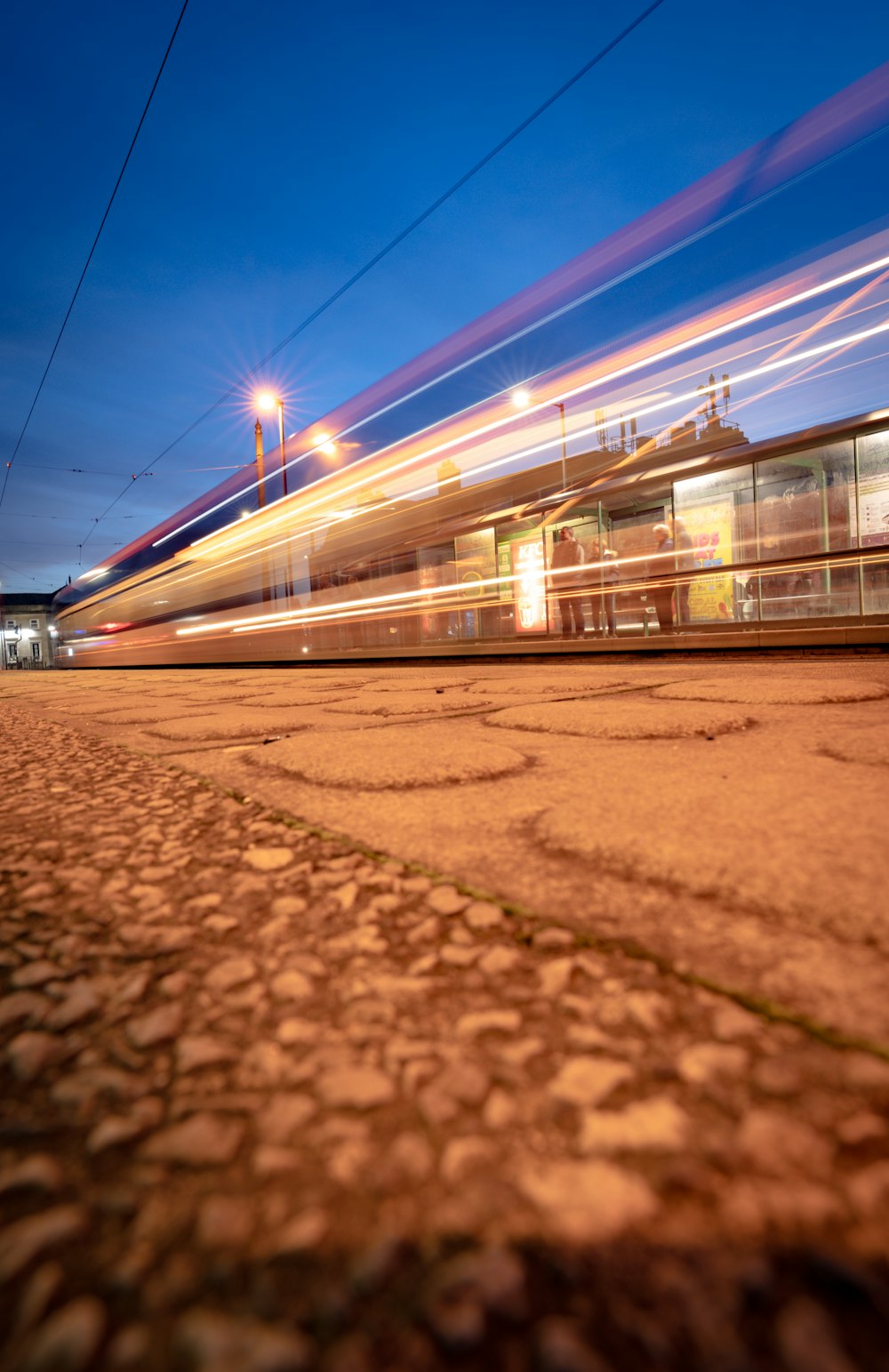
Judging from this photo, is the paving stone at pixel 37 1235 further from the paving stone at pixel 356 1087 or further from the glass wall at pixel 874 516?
the glass wall at pixel 874 516

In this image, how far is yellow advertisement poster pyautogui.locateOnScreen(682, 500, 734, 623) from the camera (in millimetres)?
6367

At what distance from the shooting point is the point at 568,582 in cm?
769

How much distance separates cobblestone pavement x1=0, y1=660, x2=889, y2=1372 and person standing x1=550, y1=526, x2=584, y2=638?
6881 millimetres

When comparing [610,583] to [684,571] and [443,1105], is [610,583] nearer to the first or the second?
[684,571]

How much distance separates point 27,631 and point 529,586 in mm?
62517

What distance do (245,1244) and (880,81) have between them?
1303 centimetres

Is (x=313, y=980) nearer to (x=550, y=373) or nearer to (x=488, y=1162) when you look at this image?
(x=488, y=1162)

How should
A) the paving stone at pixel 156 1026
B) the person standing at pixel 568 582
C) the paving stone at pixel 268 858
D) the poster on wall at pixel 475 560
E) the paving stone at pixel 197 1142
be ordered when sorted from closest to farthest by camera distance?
1. the paving stone at pixel 197 1142
2. the paving stone at pixel 156 1026
3. the paving stone at pixel 268 858
4. the person standing at pixel 568 582
5. the poster on wall at pixel 475 560

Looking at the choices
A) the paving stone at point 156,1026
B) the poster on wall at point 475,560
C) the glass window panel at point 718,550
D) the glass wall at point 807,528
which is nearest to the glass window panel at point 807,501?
the glass wall at point 807,528

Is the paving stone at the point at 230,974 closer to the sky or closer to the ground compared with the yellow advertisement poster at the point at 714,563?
closer to the ground

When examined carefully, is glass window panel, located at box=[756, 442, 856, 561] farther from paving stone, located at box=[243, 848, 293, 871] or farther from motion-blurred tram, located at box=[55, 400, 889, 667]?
paving stone, located at box=[243, 848, 293, 871]

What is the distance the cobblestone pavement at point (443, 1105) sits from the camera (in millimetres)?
273

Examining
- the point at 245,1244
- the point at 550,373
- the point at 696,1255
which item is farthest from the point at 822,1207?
the point at 550,373

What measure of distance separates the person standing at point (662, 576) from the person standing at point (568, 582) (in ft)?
3.15
